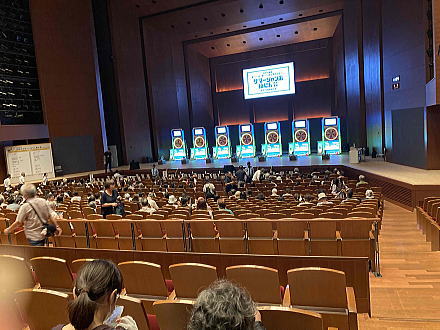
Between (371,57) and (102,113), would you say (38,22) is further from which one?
(371,57)

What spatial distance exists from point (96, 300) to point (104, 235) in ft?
16.0

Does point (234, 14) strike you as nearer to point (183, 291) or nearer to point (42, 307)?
point (183, 291)

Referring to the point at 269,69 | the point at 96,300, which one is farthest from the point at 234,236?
the point at 269,69

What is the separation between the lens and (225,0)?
21.0 metres

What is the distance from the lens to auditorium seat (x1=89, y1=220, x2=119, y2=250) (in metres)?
6.13

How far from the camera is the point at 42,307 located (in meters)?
2.66

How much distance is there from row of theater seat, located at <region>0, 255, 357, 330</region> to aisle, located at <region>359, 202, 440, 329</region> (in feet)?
1.91

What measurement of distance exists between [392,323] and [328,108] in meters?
24.2

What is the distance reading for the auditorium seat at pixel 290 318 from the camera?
2080 millimetres

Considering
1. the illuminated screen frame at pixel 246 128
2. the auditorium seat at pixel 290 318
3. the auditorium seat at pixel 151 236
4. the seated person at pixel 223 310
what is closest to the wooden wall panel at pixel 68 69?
the illuminated screen frame at pixel 246 128

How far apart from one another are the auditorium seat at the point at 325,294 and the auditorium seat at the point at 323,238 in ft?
7.31

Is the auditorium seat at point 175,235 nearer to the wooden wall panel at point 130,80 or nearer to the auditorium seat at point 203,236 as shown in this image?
the auditorium seat at point 203,236

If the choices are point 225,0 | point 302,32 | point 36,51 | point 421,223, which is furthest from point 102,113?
point 421,223

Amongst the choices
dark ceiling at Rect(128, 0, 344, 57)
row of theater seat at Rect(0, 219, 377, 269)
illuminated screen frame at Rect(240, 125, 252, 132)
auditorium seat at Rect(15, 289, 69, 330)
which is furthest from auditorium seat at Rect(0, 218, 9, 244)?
illuminated screen frame at Rect(240, 125, 252, 132)
